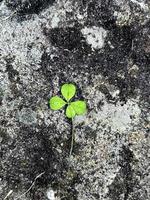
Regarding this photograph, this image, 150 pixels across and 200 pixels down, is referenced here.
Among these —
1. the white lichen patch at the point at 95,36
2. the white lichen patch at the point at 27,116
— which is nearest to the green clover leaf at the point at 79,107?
the white lichen patch at the point at 27,116

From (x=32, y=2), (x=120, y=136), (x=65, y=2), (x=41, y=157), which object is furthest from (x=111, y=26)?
(x=41, y=157)

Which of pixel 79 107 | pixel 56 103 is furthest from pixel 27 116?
pixel 79 107

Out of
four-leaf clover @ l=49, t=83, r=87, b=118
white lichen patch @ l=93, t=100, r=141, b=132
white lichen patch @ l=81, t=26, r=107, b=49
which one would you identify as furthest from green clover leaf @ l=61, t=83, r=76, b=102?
white lichen patch @ l=81, t=26, r=107, b=49

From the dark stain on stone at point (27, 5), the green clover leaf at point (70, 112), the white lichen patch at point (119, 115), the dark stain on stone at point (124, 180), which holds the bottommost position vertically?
the dark stain on stone at point (124, 180)

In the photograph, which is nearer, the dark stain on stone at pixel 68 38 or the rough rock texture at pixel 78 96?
the rough rock texture at pixel 78 96

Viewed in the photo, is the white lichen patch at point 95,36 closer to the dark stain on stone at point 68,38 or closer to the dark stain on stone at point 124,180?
the dark stain on stone at point 68,38
